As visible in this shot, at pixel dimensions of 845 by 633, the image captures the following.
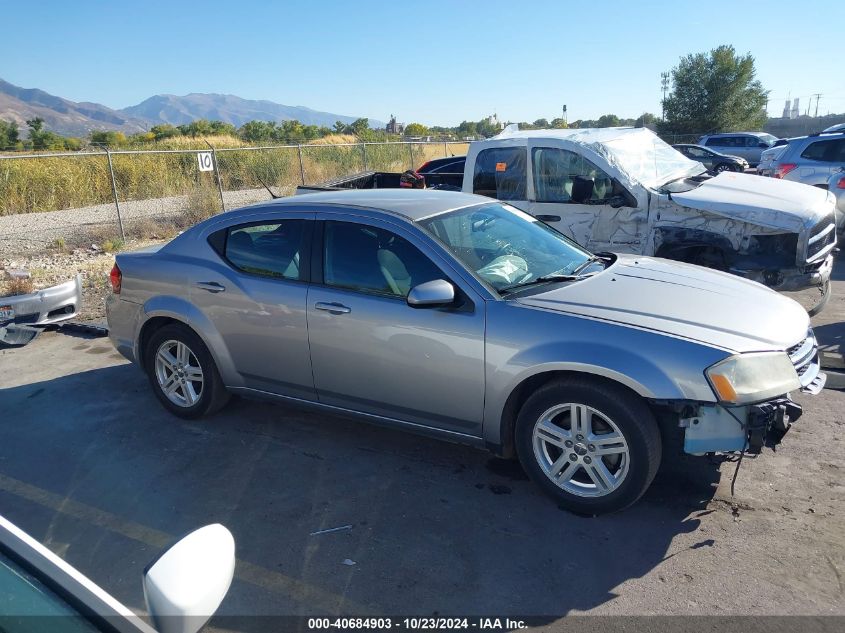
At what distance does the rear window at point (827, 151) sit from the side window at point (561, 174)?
7.08 metres

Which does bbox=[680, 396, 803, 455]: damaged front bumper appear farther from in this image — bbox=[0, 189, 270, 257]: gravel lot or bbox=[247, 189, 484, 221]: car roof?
bbox=[0, 189, 270, 257]: gravel lot

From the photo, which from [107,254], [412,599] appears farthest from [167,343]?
[107,254]

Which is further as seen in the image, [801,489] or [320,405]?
[320,405]

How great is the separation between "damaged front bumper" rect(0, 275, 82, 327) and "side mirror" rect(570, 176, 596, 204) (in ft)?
18.8

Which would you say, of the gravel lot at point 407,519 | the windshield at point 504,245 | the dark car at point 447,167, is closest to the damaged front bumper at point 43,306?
the gravel lot at point 407,519

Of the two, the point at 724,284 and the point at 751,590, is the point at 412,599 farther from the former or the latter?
the point at 724,284

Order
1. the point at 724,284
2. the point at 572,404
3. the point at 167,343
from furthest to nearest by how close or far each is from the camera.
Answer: the point at 167,343 → the point at 724,284 → the point at 572,404

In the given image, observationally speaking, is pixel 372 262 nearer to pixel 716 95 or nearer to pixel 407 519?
pixel 407 519

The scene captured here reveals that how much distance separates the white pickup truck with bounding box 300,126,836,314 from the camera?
612 cm

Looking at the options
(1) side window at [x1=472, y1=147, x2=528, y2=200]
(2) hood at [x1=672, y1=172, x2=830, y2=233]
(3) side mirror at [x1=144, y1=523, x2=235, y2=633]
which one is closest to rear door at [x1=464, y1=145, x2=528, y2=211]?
(1) side window at [x1=472, y1=147, x2=528, y2=200]

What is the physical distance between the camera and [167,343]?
499 centimetres

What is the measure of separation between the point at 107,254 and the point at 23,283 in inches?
138

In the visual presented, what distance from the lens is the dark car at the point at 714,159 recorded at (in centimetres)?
2245

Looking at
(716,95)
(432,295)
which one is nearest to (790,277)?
(432,295)
